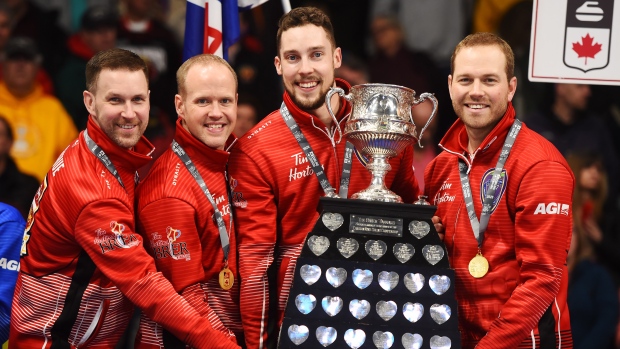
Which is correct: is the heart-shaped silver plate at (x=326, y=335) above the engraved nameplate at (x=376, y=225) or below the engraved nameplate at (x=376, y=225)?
below

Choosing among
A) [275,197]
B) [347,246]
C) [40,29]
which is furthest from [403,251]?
[40,29]

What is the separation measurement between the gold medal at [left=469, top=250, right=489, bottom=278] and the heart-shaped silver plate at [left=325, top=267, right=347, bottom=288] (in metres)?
0.66

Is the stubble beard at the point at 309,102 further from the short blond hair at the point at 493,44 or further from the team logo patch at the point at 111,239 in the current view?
the team logo patch at the point at 111,239

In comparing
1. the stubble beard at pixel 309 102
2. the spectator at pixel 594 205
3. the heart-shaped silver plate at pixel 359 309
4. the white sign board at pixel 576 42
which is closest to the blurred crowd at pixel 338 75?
the spectator at pixel 594 205

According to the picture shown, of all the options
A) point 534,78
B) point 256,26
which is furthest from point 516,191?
point 256,26

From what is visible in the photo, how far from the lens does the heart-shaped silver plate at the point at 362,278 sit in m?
4.57

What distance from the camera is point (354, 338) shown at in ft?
14.8

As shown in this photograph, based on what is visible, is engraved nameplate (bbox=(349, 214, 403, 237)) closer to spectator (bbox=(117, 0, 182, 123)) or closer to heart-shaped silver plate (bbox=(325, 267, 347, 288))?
heart-shaped silver plate (bbox=(325, 267, 347, 288))

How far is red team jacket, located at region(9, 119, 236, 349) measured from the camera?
482 cm

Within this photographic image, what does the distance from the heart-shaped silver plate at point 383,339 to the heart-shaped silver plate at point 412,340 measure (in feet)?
0.16

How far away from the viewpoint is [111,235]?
15.8ft

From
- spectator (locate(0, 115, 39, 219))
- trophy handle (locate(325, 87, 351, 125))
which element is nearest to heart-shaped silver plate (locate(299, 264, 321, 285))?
trophy handle (locate(325, 87, 351, 125))

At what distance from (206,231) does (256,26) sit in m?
4.28

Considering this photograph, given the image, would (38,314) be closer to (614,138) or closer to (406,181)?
(406,181)
